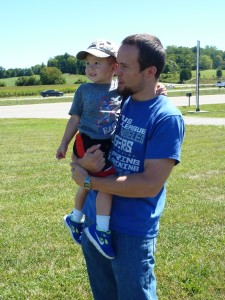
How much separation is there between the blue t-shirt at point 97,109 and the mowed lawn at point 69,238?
1.80m

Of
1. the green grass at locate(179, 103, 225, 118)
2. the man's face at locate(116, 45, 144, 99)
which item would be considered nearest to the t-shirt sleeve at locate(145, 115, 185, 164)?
the man's face at locate(116, 45, 144, 99)

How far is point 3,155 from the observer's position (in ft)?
38.2

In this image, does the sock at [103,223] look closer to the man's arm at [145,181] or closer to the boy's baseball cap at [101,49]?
the man's arm at [145,181]

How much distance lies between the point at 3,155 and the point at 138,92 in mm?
9828

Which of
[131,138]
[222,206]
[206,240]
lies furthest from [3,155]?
[131,138]

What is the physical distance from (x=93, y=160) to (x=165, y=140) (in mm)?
446

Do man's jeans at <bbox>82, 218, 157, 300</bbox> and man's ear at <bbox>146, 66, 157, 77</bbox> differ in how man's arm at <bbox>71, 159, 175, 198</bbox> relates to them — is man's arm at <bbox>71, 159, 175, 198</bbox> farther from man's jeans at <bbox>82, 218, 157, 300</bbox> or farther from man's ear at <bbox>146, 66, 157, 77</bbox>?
man's ear at <bbox>146, 66, 157, 77</bbox>

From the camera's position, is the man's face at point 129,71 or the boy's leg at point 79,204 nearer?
the man's face at point 129,71

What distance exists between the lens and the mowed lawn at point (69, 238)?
160 inches

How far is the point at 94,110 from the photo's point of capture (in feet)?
9.32

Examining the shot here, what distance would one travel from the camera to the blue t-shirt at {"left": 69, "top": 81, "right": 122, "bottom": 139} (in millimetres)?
2699

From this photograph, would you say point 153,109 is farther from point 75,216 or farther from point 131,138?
point 75,216

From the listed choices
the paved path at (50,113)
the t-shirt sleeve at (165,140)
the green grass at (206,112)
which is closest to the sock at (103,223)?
the t-shirt sleeve at (165,140)

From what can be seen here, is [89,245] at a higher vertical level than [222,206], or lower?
higher
